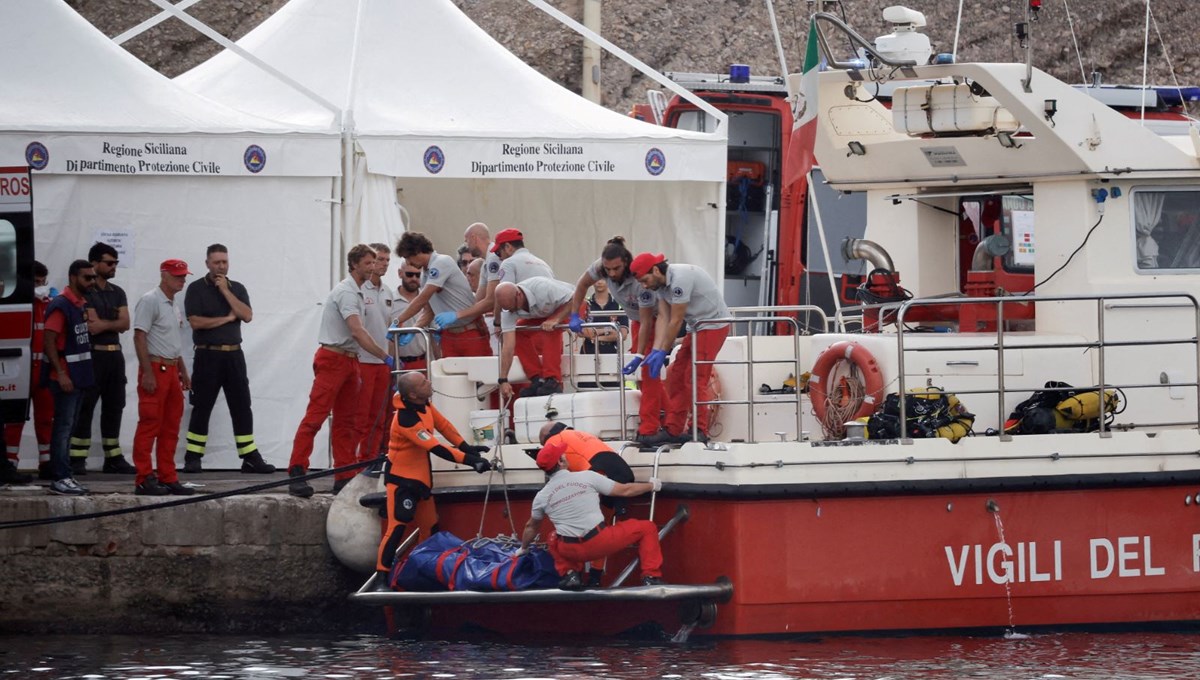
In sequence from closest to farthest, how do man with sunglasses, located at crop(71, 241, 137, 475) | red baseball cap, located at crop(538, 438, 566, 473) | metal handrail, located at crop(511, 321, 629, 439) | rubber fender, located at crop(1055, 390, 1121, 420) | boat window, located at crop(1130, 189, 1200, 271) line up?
1. red baseball cap, located at crop(538, 438, 566, 473)
2. rubber fender, located at crop(1055, 390, 1121, 420)
3. metal handrail, located at crop(511, 321, 629, 439)
4. boat window, located at crop(1130, 189, 1200, 271)
5. man with sunglasses, located at crop(71, 241, 137, 475)

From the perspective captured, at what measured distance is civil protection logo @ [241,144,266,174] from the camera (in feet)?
39.8

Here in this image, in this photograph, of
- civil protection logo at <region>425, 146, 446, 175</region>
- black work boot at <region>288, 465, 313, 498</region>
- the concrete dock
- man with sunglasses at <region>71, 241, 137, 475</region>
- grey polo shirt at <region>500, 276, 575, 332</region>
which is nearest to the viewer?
the concrete dock

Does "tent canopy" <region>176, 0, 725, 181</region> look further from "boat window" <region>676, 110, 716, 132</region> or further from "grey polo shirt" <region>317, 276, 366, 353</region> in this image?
"boat window" <region>676, 110, 716, 132</region>

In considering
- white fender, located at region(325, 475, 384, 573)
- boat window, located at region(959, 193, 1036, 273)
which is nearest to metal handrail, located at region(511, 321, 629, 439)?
white fender, located at region(325, 475, 384, 573)

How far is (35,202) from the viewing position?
39.5ft

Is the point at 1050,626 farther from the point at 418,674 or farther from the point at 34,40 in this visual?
the point at 34,40

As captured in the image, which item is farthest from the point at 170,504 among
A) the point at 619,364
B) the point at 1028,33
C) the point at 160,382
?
the point at 1028,33

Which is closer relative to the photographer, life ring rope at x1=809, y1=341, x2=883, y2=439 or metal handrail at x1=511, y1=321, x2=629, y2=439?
life ring rope at x1=809, y1=341, x2=883, y2=439

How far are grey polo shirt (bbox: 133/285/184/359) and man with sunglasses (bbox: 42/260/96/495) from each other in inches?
14.2

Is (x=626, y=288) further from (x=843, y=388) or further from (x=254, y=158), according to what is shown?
(x=254, y=158)

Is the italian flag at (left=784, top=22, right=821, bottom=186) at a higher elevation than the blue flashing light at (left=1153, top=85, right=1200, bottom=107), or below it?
below

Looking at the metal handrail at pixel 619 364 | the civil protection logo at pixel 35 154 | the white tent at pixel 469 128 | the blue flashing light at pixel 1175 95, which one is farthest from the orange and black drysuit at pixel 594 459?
the blue flashing light at pixel 1175 95

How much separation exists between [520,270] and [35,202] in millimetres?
3562

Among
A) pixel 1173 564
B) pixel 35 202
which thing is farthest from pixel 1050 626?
pixel 35 202
